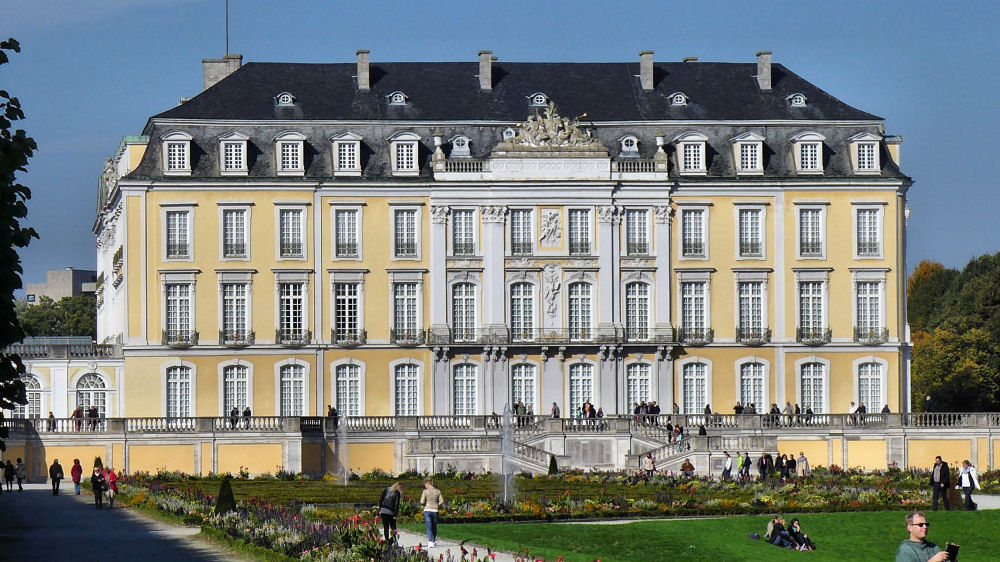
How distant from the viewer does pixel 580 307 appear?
77875 mm

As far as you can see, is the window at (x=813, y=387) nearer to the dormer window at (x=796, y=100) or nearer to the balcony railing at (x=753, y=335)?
the balcony railing at (x=753, y=335)

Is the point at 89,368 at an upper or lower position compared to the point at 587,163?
lower

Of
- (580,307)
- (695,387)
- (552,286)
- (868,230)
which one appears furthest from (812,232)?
(552,286)

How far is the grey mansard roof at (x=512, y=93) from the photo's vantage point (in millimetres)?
78562

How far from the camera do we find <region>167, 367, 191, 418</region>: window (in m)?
75.3

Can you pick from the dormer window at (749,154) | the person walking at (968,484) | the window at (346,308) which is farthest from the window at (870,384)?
the person walking at (968,484)

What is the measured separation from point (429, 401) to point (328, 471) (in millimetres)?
6441

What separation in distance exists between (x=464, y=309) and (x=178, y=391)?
11.1 metres

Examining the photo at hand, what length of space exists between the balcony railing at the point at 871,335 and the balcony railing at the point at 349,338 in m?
18.7

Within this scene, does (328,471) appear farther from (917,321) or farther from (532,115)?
(917,321)

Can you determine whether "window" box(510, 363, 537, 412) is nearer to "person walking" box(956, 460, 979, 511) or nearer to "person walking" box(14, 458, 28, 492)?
"person walking" box(14, 458, 28, 492)

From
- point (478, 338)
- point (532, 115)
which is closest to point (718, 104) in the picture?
point (532, 115)

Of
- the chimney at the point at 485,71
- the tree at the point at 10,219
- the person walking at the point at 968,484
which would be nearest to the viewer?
the tree at the point at 10,219

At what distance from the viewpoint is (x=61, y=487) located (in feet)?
216
